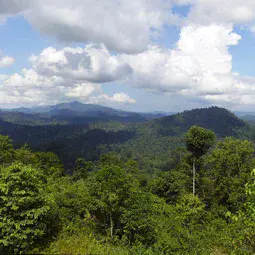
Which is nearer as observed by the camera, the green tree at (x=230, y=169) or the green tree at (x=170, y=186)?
the green tree at (x=230, y=169)

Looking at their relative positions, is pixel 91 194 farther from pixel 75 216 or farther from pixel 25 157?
pixel 25 157

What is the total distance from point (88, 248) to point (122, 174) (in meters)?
5.87

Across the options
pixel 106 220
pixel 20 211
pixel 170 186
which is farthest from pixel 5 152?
pixel 20 211

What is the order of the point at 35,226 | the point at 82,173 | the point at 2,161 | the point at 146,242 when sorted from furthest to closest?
the point at 82,173 < the point at 2,161 < the point at 146,242 < the point at 35,226

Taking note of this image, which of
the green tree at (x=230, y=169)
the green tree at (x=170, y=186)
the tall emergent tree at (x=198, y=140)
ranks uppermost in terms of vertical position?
the tall emergent tree at (x=198, y=140)

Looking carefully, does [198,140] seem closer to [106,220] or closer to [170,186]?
[170,186]

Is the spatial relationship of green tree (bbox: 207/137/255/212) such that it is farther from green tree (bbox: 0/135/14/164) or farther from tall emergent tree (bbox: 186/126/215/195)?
green tree (bbox: 0/135/14/164)

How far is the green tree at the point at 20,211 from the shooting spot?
31.6 ft

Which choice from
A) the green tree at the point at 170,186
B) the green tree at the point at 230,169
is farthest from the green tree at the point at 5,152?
the green tree at the point at 230,169

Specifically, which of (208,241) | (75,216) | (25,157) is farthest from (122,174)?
(25,157)

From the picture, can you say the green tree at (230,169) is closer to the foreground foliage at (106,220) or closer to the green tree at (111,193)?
the foreground foliage at (106,220)

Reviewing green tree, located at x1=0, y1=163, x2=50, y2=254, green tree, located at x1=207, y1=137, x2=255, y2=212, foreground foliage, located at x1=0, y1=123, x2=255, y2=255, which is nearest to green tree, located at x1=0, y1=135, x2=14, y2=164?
foreground foliage, located at x1=0, y1=123, x2=255, y2=255

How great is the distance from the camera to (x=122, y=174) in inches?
614

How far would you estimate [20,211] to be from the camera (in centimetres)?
1056
